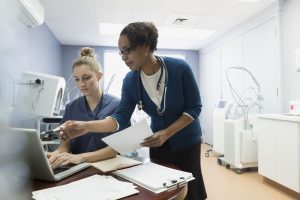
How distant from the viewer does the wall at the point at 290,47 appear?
106 inches

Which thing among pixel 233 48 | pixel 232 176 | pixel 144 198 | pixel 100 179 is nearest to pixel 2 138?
pixel 144 198

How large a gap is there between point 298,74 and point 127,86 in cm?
235

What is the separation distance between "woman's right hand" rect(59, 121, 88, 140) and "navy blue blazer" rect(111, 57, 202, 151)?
0.51 ft

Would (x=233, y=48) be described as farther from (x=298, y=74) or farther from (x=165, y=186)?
(x=165, y=186)

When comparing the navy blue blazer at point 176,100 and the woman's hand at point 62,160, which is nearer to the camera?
the woman's hand at point 62,160

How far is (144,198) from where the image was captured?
57cm

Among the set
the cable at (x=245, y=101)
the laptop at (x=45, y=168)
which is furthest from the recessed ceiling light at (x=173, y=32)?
the laptop at (x=45, y=168)

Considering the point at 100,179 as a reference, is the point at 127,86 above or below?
above

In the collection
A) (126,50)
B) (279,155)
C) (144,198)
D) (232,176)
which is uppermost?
(126,50)

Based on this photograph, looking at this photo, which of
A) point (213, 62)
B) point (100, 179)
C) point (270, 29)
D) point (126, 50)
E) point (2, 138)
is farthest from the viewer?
point (213, 62)

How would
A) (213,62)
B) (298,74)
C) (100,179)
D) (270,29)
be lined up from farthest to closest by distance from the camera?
(213,62), (270,29), (298,74), (100,179)

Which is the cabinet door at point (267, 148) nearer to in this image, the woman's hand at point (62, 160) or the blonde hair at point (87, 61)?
the blonde hair at point (87, 61)

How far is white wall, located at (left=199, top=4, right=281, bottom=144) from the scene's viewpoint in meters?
3.05

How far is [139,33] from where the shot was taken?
3.20ft
